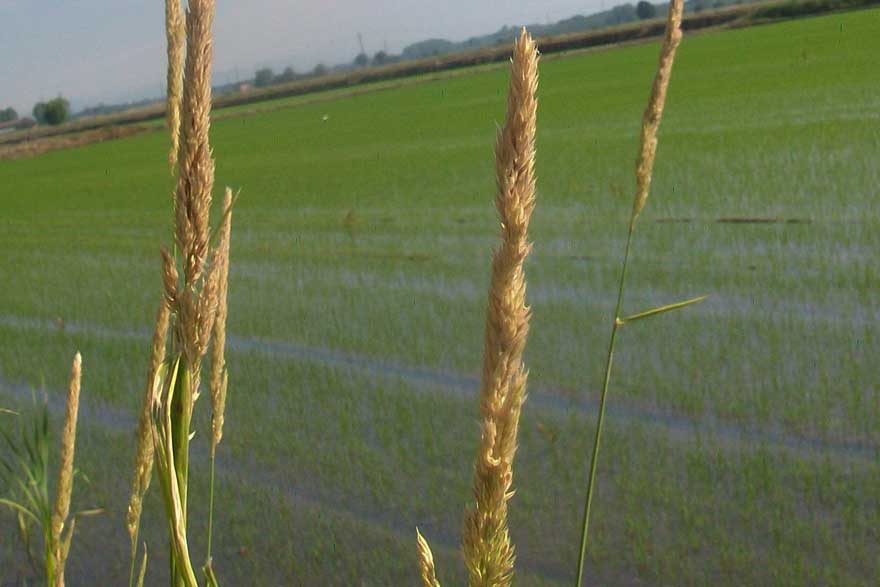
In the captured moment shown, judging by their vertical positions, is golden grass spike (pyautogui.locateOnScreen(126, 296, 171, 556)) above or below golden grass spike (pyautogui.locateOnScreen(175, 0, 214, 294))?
below

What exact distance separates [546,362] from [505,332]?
13.1ft

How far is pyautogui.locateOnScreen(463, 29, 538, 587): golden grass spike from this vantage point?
0.54m

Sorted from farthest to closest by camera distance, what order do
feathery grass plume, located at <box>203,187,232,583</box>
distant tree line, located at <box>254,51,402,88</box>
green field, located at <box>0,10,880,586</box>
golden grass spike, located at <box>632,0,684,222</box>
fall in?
distant tree line, located at <box>254,51,402,88</box>, green field, located at <box>0,10,880,586</box>, golden grass spike, located at <box>632,0,684,222</box>, feathery grass plume, located at <box>203,187,232,583</box>

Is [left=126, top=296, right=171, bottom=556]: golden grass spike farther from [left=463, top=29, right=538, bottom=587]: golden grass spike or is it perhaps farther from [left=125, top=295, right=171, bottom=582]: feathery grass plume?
[left=463, top=29, right=538, bottom=587]: golden grass spike

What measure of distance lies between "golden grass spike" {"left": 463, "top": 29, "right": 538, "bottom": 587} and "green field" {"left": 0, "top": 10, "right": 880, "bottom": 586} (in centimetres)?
226

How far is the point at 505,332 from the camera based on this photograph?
542mm

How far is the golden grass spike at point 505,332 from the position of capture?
1.76ft

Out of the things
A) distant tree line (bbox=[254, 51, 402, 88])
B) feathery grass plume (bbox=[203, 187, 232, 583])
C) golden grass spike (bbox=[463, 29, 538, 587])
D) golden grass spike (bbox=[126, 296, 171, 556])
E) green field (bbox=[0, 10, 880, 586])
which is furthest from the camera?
distant tree line (bbox=[254, 51, 402, 88])

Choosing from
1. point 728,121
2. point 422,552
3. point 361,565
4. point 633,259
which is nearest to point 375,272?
point 633,259

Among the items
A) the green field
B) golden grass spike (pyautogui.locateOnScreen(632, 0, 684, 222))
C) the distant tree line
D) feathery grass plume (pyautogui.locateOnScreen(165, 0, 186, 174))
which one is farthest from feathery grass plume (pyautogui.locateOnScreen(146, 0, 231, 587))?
the distant tree line

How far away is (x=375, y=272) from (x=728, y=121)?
5316 mm

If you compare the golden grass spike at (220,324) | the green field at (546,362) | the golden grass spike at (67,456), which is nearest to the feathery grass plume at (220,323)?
the golden grass spike at (220,324)

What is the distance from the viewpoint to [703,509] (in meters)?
3.02

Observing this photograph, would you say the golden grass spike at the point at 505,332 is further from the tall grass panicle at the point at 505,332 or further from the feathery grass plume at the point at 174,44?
Answer: the feathery grass plume at the point at 174,44
